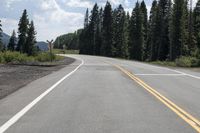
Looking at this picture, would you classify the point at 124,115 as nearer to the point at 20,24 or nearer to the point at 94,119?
the point at 94,119

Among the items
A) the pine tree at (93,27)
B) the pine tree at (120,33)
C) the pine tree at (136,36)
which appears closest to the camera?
the pine tree at (136,36)

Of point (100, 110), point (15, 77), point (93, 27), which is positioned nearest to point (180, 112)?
point (100, 110)

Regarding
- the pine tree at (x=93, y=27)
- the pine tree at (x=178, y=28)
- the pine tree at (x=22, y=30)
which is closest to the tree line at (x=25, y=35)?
the pine tree at (x=22, y=30)

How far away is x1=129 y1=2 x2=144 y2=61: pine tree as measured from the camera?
113m

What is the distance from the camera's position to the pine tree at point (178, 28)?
3452 inches

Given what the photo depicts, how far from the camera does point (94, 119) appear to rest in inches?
404

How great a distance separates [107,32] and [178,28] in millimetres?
44988

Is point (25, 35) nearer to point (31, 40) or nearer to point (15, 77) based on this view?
point (31, 40)

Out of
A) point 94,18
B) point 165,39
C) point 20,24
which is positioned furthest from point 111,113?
point 94,18

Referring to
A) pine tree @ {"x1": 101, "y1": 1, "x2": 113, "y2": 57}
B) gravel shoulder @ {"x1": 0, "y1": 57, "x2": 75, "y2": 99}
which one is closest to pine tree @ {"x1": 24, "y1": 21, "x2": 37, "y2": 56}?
pine tree @ {"x1": 101, "y1": 1, "x2": 113, "y2": 57}

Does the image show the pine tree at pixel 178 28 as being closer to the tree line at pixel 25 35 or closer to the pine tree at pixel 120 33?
the pine tree at pixel 120 33

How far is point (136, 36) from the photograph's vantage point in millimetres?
115875

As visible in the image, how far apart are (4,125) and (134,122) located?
274 centimetres

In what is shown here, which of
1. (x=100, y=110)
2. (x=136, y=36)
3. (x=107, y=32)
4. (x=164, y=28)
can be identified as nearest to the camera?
(x=100, y=110)
